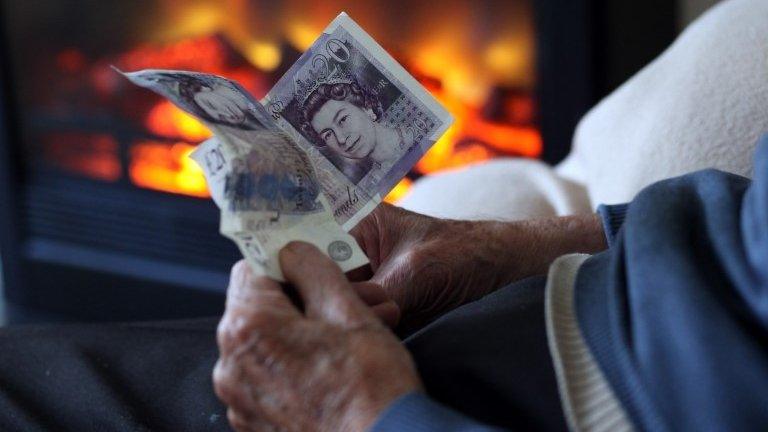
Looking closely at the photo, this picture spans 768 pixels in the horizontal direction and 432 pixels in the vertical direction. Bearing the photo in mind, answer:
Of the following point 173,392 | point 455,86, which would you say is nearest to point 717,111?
point 173,392

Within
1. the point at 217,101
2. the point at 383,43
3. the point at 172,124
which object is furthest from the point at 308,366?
the point at 172,124

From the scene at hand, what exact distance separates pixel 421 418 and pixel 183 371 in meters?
0.30

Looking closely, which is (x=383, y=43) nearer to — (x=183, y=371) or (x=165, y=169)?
(x=165, y=169)

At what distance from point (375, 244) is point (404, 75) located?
142 mm

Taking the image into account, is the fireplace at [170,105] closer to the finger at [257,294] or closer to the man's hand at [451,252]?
the man's hand at [451,252]

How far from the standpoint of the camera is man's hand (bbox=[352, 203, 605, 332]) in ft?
2.84

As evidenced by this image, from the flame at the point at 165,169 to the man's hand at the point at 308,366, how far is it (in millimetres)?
1270

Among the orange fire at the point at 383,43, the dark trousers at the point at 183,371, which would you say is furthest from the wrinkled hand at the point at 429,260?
the orange fire at the point at 383,43

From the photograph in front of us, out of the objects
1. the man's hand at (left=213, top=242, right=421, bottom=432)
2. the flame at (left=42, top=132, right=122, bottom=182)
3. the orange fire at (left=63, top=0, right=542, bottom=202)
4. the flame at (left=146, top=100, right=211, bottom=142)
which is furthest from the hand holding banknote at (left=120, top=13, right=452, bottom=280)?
the flame at (left=42, top=132, right=122, bottom=182)

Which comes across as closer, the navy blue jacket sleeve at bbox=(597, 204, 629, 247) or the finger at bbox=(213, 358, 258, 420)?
the finger at bbox=(213, 358, 258, 420)

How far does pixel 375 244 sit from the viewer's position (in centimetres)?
92

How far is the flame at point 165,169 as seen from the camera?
1.93 m

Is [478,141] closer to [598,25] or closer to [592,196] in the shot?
[598,25]

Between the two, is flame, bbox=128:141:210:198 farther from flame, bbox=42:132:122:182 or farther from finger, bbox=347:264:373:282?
finger, bbox=347:264:373:282
